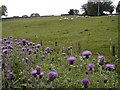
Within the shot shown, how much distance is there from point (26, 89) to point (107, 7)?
110805 millimetres

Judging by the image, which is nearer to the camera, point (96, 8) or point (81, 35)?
point (81, 35)

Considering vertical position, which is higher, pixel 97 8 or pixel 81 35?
pixel 97 8

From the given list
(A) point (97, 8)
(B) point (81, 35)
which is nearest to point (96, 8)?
(A) point (97, 8)

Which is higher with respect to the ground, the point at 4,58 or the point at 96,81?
the point at 4,58

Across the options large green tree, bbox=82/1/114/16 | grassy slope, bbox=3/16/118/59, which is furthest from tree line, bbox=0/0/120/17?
grassy slope, bbox=3/16/118/59

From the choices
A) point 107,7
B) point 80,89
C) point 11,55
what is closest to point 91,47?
point 11,55

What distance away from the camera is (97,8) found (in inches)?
4299

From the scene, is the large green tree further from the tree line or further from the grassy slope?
the grassy slope

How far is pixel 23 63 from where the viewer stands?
411 inches

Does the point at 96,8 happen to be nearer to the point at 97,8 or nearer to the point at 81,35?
the point at 97,8

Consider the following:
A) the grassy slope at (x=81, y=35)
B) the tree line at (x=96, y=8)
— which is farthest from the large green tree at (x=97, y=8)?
the grassy slope at (x=81, y=35)

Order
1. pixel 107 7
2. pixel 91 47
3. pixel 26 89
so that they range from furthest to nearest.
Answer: pixel 107 7 < pixel 91 47 < pixel 26 89

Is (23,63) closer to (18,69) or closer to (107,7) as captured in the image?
(18,69)

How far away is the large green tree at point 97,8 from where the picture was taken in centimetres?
10517
